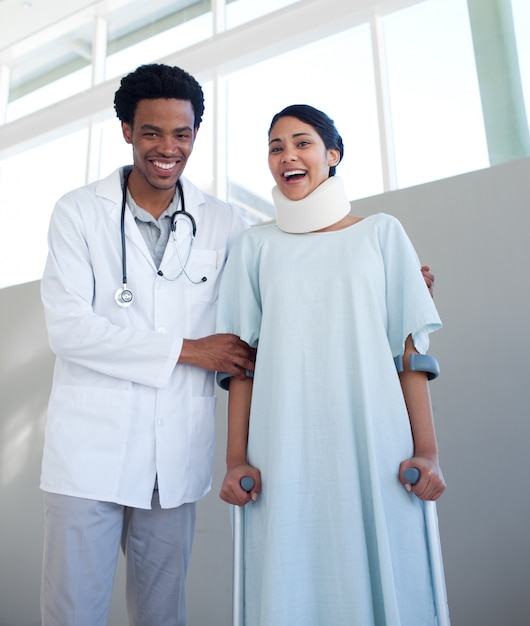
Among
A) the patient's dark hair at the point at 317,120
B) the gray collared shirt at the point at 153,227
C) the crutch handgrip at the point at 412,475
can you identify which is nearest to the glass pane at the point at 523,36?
the patient's dark hair at the point at 317,120

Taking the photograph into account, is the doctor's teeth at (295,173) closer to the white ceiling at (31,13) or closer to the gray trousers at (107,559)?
the gray trousers at (107,559)

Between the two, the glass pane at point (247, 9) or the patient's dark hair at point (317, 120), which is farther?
the glass pane at point (247, 9)

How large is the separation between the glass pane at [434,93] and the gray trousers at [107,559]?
5.83 ft

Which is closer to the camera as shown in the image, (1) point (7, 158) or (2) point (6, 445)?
(2) point (6, 445)

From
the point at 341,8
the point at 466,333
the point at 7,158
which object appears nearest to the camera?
the point at 466,333

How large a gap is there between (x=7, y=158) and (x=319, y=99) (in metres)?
2.46

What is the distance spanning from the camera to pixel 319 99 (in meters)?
3.06

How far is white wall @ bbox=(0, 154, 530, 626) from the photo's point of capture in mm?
1972

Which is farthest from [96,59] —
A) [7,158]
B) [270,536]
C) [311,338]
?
[270,536]

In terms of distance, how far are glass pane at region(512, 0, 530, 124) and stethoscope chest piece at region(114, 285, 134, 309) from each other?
6.04 ft

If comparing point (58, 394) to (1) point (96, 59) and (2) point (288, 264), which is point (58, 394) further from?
(1) point (96, 59)

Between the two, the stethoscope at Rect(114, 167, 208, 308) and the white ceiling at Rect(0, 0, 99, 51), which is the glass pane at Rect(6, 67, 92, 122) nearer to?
the white ceiling at Rect(0, 0, 99, 51)

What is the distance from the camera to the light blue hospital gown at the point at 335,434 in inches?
43.7

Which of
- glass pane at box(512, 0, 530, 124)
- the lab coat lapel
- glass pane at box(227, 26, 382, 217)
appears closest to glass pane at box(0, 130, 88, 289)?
glass pane at box(227, 26, 382, 217)
